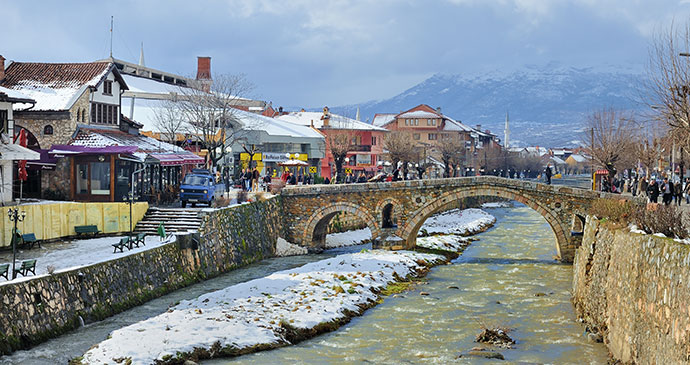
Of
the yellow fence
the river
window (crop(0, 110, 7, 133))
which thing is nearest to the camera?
the river

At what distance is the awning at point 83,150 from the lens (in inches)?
1633

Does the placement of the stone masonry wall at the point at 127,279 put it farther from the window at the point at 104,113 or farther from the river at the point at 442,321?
the window at the point at 104,113

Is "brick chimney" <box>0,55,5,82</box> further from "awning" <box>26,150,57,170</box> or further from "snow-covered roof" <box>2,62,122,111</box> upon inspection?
"awning" <box>26,150,57,170</box>

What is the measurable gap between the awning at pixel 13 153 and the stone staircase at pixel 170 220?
613cm

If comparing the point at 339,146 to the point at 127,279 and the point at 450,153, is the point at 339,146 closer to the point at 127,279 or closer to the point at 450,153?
the point at 450,153

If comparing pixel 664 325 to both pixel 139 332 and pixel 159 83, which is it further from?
pixel 159 83

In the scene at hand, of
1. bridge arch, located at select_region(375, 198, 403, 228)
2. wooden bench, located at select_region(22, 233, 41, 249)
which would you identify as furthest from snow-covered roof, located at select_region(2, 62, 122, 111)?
bridge arch, located at select_region(375, 198, 403, 228)

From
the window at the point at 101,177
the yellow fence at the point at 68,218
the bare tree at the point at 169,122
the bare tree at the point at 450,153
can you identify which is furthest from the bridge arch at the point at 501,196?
the bare tree at the point at 450,153

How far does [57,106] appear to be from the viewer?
43500 millimetres

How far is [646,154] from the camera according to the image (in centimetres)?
6556

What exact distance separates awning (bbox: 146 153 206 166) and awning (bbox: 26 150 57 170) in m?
4.76

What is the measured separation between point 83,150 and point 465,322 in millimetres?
21806

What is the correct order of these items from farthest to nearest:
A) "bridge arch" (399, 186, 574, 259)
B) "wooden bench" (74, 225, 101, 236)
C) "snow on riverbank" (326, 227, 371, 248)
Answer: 1. "snow on riverbank" (326, 227, 371, 248)
2. "bridge arch" (399, 186, 574, 259)
3. "wooden bench" (74, 225, 101, 236)

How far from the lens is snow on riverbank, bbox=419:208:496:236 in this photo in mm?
62219
